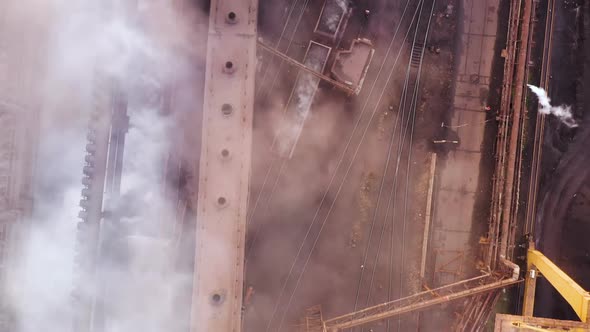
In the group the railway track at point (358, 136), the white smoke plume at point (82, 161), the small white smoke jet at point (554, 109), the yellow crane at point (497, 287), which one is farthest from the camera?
the small white smoke jet at point (554, 109)

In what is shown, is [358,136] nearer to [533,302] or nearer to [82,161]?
[533,302]

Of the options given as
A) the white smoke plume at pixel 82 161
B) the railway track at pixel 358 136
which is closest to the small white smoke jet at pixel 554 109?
the railway track at pixel 358 136

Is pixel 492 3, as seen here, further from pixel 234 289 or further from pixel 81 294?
pixel 81 294

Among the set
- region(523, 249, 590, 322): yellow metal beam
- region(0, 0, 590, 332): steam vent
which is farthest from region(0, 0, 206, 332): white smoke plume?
region(523, 249, 590, 322): yellow metal beam

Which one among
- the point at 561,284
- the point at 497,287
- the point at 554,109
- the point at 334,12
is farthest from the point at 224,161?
the point at 554,109

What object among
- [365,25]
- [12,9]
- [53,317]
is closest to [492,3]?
[365,25]

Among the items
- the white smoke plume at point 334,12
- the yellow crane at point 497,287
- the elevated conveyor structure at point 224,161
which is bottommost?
the yellow crane at point 497,287

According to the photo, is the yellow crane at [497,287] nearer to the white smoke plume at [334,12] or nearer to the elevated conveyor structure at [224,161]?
the elevated conveyor structure at [224,161]

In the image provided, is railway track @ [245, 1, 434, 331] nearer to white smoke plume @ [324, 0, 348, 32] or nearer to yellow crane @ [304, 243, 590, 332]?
yellow crane @ [304, 243, 590, 332]
